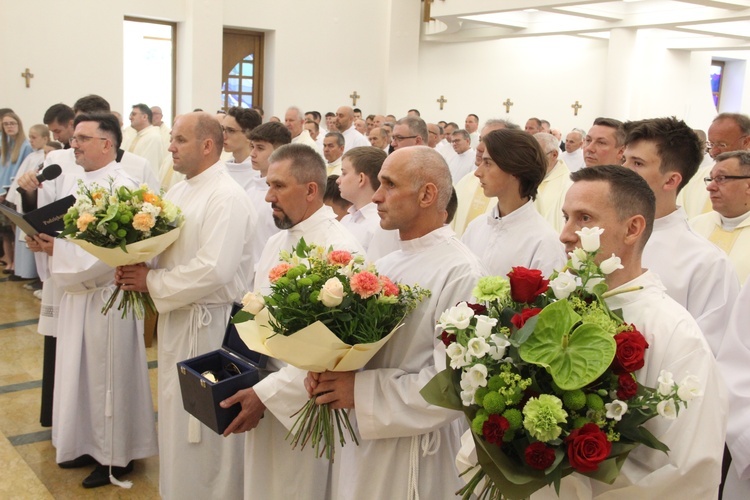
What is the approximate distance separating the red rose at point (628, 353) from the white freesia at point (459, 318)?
1.30 ft

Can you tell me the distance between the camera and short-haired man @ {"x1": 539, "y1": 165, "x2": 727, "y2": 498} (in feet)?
6.93

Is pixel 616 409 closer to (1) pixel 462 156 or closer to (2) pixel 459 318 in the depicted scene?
(2) pixel 459 318

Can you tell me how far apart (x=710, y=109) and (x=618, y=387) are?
23292 millimetres

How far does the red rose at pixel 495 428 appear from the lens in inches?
79.1

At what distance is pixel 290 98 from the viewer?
735 inches

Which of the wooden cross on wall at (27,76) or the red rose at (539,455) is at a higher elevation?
the wooden cross on wall at (27,76)

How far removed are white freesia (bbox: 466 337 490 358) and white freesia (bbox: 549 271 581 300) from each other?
256 millimetres

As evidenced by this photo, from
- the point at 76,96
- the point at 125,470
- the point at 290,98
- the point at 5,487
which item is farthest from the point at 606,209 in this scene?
the point at 290,98

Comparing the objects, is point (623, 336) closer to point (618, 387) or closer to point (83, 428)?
point (618, 387)

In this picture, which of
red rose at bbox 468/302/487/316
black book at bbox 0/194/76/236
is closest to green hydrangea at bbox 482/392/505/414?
red rose at bbox 468/302/487/316

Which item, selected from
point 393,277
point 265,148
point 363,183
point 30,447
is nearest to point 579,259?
point 393,277

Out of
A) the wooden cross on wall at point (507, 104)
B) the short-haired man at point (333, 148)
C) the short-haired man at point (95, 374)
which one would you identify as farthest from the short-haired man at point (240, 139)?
the wooden cross on wall at point (507, 104)

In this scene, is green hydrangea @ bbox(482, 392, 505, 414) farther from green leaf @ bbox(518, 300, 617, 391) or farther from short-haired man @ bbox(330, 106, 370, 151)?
short-haired man @ bbox(330, 106, 370, 151)

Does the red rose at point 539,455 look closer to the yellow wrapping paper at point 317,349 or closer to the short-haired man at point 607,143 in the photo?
the yellow wrapping paper at point 317,349
